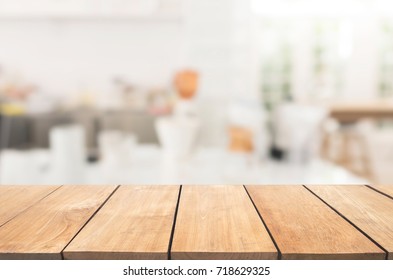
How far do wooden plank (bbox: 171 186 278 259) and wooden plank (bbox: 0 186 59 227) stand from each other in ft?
1.01

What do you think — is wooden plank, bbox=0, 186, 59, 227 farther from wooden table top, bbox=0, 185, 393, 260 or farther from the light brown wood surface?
the light brown wood surface

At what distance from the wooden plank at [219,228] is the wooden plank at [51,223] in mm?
176

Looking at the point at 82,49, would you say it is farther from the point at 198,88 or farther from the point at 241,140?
the point at 241,140

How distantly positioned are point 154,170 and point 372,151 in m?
4.45

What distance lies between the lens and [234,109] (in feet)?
9.71

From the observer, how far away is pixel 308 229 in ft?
2.47

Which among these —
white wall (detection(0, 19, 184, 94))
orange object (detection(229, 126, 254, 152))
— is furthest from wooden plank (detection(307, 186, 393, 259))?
white wall (detection(0, 19, 184, 94))

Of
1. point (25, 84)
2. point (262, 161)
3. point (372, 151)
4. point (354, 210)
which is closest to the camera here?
point (354, 210)

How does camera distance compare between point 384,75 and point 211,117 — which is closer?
point 211,117

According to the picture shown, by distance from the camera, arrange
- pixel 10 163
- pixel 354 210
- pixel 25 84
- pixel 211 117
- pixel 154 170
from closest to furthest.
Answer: pixel 354 210, pixel 10 163, pixel 154 170, pixel 211 117, pixel 25 84

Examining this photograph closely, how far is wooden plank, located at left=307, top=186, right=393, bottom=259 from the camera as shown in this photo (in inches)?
29.4

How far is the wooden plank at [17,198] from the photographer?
0.86m
